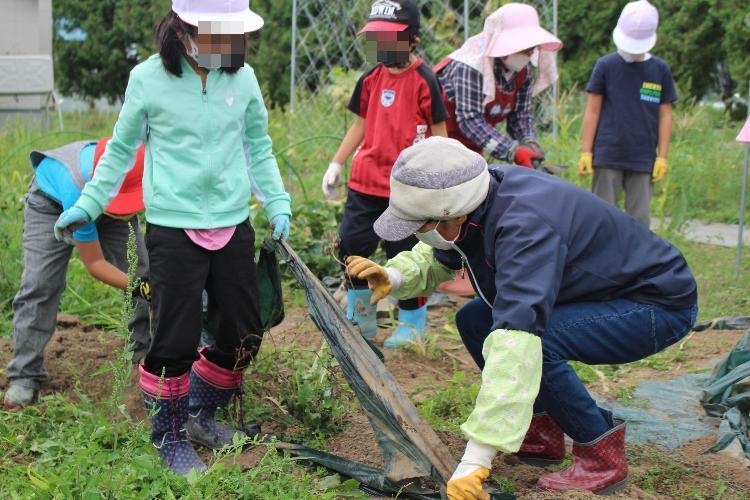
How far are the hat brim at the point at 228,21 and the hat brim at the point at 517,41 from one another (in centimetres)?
172

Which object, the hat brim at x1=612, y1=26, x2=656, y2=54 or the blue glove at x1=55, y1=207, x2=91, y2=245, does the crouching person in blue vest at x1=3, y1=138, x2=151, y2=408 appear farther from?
the hat brim at x1=612, y1=26, x2=656, y2=54

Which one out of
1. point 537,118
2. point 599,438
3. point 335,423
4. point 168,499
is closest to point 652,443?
point 599,438

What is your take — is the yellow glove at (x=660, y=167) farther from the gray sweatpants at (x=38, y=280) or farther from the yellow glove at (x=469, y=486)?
the yellow glove at (x=469, y=486)

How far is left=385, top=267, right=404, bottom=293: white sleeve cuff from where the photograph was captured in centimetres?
269

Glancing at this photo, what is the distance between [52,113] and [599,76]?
7744 mm

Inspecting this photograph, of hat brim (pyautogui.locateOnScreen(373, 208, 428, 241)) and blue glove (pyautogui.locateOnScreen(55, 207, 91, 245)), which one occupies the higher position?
hat brim (pyautogui.locateOnScreen(373, 208, 428, 241))

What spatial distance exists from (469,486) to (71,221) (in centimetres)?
141

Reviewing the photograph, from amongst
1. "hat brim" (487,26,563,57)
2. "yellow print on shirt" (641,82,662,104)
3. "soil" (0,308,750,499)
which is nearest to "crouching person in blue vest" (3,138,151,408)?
"soil" (0,308,750,499)

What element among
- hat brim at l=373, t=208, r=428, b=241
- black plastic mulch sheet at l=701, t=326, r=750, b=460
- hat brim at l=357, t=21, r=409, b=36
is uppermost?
hat brim at l=357, t=21, r=409, b=36

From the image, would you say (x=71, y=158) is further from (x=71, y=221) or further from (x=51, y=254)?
(x=71, y=221)

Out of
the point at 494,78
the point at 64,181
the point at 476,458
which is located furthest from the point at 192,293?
the point at 494,78

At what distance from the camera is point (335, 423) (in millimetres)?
3113

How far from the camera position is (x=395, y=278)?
106 inches

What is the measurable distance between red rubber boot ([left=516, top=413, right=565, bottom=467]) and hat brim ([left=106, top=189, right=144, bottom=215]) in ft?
4.88
